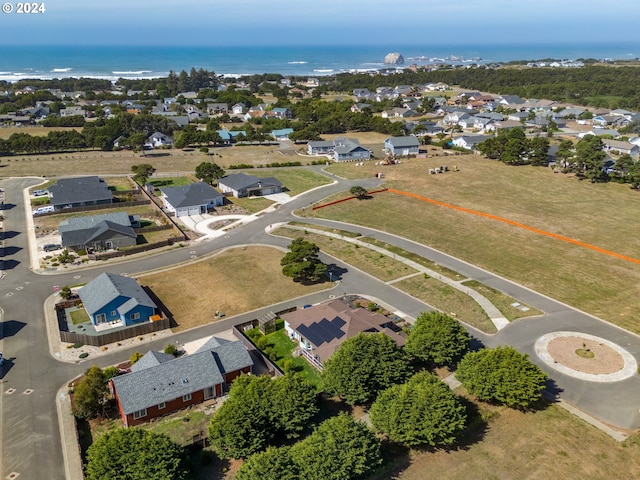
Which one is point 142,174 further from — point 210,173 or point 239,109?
point 239,109

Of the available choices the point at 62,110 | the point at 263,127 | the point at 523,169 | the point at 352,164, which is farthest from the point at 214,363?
the point at 62,110

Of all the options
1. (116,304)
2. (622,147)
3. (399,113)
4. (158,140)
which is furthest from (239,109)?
(116,304)

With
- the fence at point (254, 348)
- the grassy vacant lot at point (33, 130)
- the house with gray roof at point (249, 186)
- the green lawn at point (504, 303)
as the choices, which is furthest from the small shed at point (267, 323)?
the grassy vacant lot at point (33, 130)

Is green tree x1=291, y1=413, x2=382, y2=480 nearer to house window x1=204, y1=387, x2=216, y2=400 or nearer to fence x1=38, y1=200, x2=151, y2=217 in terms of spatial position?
house window x1=204, y1=387, x2=216, y2=400

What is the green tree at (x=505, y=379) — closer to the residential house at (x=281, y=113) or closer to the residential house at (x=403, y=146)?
the residential house at (x=403, y=146)

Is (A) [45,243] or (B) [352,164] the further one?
(B) [352,164]

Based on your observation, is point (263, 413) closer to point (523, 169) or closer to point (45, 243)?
point (45, 243)
